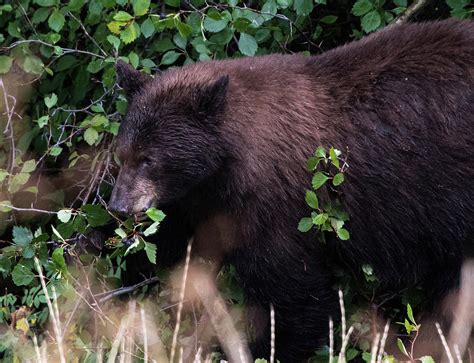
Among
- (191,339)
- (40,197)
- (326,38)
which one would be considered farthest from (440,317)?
(40,197)

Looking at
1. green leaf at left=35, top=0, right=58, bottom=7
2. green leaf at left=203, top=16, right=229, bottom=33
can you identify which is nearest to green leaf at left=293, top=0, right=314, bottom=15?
green leaf at left=203, top=16, right=229, bottom=33

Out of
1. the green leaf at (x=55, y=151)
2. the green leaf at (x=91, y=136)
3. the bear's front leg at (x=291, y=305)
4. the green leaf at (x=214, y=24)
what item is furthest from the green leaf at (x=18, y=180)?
the bear's front leg at (x=291, y=305)

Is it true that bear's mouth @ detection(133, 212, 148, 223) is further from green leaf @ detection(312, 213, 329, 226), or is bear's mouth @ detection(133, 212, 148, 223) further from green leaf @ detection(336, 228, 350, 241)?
green leaf @ detection(336, 228, 350, 241)

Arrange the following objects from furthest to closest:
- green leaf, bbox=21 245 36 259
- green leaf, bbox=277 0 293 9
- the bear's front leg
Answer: green leaf, bbox=277 0 293 9
green leaf, bbox=21 245 36 259
the bear's front leg

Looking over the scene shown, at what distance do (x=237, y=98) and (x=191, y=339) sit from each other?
159 centimetres

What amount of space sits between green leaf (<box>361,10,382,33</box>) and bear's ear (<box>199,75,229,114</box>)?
4.05ft

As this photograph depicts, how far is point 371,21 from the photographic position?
5332 millimetres

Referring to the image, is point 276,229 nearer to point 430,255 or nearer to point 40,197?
point 430,255

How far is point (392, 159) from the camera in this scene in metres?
4.72

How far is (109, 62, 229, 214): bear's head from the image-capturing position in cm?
Answer: 454

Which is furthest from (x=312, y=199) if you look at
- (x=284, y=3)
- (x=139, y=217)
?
(x=284, y=3)

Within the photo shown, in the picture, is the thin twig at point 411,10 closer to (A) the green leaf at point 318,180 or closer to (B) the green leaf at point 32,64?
(A) the green leaf at point 318,180

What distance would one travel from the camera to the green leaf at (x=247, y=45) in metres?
5.19

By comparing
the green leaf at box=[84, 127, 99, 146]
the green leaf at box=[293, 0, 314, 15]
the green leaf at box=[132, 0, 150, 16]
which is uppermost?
the green leaf at box=[132, 0, 150, 16]
